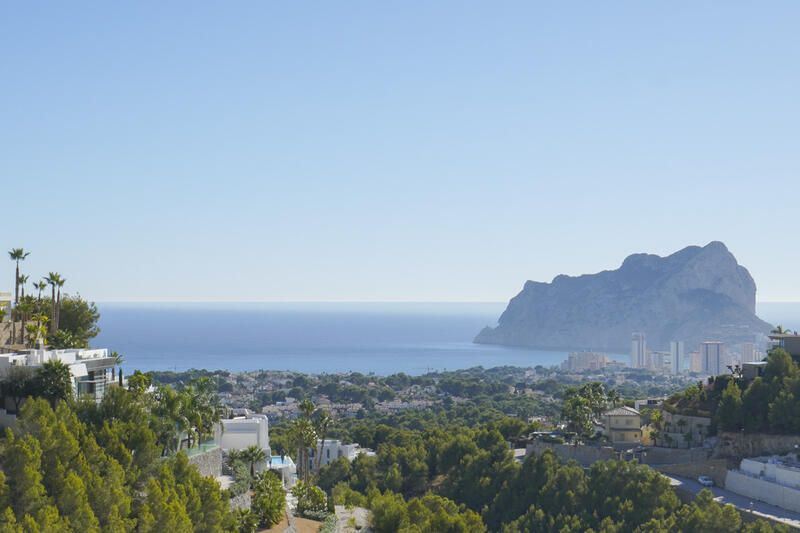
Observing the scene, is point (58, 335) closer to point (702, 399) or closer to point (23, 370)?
point (23, 370)

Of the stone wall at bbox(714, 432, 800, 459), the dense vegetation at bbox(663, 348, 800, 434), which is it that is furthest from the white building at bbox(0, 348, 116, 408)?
the dense vegetation at bbox(663, 348, 800, 434)

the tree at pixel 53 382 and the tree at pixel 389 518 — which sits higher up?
the tree at pixel 53 382

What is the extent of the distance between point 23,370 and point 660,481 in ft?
92.7

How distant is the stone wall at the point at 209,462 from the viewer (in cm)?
2608

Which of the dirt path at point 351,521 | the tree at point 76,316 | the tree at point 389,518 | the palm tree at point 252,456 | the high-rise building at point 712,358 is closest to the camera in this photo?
the tree at point 389,518

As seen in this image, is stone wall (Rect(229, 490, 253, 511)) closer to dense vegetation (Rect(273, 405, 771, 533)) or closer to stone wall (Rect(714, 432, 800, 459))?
dense vegetation (Rect(273, 405, 771, 533))

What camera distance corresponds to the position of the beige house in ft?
160

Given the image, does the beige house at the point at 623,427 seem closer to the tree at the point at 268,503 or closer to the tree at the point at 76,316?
the tree at the point at 268,503

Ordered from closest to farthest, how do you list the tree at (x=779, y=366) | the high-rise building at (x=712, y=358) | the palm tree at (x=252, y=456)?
1. the palm tree at (x=252, y=456)
2. the tree at (x=779, y=366)
3. the high-rise building at (x=712, y=358)

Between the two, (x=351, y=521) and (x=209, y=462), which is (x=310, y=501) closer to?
(x=351, y=521)

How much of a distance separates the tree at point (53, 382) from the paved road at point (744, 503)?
96.3ft

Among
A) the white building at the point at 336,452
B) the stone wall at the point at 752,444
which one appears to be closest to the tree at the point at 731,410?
the stone wall at the point at 752,444

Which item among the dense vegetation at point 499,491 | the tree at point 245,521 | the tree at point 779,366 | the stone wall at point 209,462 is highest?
the tree at point 779,366

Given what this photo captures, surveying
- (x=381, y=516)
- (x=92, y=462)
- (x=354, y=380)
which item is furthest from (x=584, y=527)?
(x=354, y=380)
